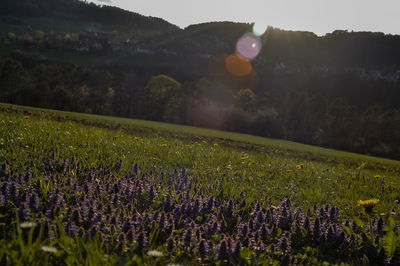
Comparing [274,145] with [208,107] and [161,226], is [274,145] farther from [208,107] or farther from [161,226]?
[208,107]

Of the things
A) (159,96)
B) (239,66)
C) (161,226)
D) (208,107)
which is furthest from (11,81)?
(239,66)

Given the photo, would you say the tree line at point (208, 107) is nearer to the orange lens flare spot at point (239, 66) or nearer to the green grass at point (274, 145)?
the green grass at point (274, 145)

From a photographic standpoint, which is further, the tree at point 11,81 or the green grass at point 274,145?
the tree at point 11,81

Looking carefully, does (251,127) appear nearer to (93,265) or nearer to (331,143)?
(331,143)

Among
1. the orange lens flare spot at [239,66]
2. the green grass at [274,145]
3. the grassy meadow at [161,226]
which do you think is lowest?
the green grass at [274,145]

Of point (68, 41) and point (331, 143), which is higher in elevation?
point (68, 41)

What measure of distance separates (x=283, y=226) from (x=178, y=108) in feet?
206

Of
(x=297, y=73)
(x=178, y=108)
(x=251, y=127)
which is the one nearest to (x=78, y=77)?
(x=178, y=108)

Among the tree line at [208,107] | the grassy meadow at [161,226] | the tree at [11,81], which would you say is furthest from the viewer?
the tree line at [208,107]

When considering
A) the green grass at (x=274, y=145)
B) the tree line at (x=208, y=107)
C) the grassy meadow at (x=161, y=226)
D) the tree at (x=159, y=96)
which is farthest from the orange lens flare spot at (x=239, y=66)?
the grassy meadow at (x=161, y=226)

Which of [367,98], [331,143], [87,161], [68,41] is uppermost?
[68,41]

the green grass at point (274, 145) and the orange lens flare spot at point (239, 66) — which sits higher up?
the orange lens flare spot at point (239, 66)

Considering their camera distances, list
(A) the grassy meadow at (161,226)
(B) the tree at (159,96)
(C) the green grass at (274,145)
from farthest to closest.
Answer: (B) the tree at (159,96) → (C) the green grass at (274,145) → (A) the grassy meadow at (161,226)

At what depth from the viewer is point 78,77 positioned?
292 ft
